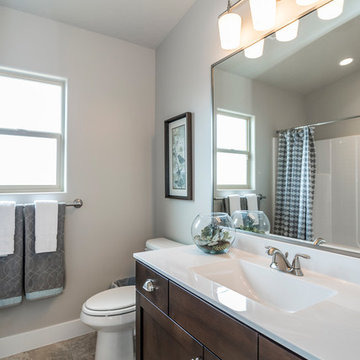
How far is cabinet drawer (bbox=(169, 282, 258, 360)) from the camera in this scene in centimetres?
71

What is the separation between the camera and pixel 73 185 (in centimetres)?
207

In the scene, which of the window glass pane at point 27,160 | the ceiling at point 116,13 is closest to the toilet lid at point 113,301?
the window glass pane at point 27,160

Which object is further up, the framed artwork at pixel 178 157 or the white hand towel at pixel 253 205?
the framed artwork at pixel 178 157

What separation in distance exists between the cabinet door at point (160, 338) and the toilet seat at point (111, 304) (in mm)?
314

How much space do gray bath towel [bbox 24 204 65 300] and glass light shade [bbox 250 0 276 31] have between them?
5.75 feet

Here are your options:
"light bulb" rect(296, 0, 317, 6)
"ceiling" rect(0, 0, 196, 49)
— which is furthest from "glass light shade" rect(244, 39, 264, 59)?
"ceiling" rect(0, 0, 196, 49)

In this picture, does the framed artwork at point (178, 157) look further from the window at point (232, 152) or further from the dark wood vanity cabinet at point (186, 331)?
the dark wood vanity cabinet at point (186, 331)

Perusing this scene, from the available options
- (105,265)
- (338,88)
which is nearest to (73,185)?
(105,265)

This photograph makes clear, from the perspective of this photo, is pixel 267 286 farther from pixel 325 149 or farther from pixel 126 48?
pixel 126 48

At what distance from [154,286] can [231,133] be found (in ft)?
3.18

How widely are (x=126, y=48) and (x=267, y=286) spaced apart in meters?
2.22

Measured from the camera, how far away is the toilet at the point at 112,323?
1562mm

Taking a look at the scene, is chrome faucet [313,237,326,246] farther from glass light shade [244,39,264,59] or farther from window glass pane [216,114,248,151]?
glass light shade [244,39,264,59]

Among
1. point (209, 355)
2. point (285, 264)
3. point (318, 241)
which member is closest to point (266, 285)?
point (285, 264)
